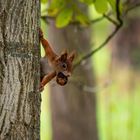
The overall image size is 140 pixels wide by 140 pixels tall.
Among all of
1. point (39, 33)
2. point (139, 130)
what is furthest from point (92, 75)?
point (139, 130)

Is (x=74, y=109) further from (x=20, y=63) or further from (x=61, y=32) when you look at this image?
(x=20, y=63)

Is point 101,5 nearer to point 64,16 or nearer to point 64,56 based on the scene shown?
point 64,16

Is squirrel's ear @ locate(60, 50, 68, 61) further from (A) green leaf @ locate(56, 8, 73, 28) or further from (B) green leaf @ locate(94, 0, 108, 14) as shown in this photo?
(A) green leaf @ locate(56, 8, 73, 28)

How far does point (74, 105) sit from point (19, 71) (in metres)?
4.38

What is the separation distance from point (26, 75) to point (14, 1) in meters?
0.29

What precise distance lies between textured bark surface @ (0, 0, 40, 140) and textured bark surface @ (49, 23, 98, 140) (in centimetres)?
368

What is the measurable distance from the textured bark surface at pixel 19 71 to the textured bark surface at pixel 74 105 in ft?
12.1

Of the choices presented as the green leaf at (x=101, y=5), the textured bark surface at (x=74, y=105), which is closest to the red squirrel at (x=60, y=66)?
the green leaf at (x=101, y=5)

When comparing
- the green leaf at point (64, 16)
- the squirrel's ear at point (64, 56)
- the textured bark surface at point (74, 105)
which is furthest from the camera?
the textured bark surface at point (74, 105)

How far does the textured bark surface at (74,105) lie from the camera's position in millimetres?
6441

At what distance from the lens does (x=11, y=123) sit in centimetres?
242

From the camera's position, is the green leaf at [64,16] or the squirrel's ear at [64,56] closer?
the squirrel's ear at [64,56]

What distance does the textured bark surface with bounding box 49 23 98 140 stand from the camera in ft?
21.1

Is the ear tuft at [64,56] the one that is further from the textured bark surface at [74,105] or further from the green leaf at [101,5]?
the textured bark surface at [74,105]
